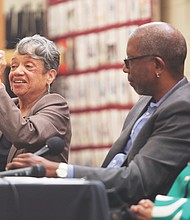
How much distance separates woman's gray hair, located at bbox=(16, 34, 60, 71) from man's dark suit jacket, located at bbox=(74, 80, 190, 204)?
0.98m

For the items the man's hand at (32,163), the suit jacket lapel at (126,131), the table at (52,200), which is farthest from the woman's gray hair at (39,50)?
the table at (52,200)

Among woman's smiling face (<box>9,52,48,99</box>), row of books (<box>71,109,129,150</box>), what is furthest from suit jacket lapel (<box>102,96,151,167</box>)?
row of books (<box>71,109,129,150</box>)

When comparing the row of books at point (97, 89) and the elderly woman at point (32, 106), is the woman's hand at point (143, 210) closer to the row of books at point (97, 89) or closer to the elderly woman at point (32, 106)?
the elderly woman at point (32, 106)

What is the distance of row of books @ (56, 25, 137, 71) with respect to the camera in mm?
8062

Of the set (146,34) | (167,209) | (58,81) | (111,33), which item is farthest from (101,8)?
(167,209)

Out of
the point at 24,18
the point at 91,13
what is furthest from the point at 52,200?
the point at 24,18

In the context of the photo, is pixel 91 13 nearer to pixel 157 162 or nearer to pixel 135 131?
pixel 135 131

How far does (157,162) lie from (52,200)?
2.30ft

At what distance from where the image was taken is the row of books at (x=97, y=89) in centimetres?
804

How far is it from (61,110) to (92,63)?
3920 mm

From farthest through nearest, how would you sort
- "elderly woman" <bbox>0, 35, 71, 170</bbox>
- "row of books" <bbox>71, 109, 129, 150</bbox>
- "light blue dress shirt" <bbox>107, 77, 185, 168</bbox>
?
"row of books" <bbox>71, 109, 129, 150</bbox> → "elderly woman" <bbox>0, 35, 71, 170</bbox> → "light blue dress shirt" <bbox>107, 77, 185, 168</bbox>

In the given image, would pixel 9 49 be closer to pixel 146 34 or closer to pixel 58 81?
pixel 58 81

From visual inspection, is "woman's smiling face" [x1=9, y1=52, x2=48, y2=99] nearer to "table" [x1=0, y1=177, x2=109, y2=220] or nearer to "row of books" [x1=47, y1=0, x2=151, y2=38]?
"table" [x1=0, y1=177, x2=109, y2=220]

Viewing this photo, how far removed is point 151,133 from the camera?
152 inches
